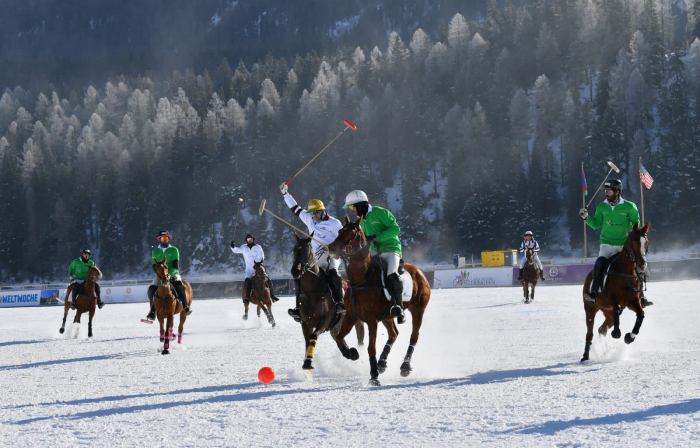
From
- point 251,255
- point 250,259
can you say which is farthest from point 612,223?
point 250,259

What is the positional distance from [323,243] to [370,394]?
3.27 meters

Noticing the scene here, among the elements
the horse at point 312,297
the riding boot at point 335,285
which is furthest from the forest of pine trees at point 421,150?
the horse at point 312,297

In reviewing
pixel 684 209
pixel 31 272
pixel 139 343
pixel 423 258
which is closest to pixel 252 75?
pixel 31 272

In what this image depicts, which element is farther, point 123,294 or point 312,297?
point 123,294

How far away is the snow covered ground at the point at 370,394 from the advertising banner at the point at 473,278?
26.4 meters

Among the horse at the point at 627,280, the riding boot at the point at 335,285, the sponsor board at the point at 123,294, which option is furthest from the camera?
the sponsor board at the point at 123,294

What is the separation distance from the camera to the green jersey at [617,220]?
11500mm

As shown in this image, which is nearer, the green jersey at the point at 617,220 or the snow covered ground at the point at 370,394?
the snow covered ground at the point at 370,394

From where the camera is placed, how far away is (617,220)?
37.9 feet

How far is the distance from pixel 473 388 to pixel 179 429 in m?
3.55

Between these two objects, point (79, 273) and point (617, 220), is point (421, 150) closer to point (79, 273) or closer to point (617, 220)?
point (79, 273)

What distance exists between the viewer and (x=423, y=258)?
85812 mm

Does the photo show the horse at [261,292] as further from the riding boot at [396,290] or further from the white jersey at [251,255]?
the riding boot at [396,290]

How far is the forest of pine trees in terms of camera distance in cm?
8525
